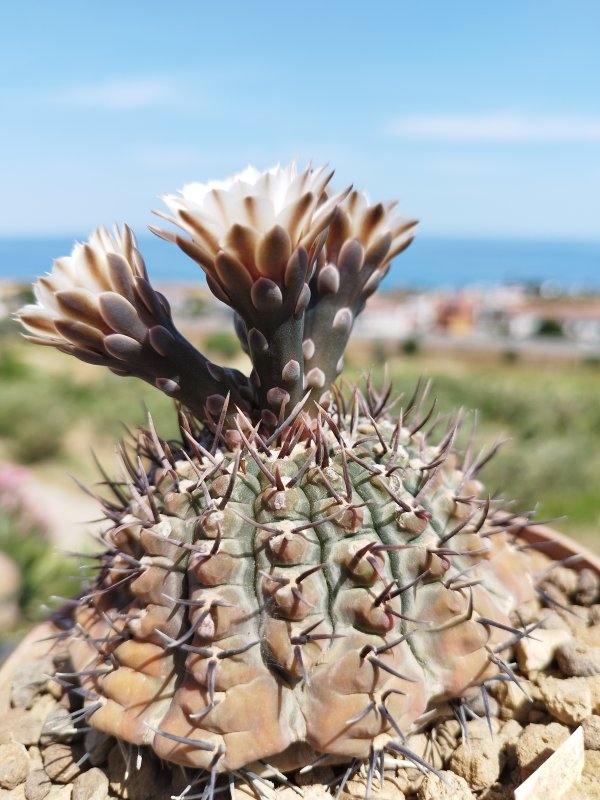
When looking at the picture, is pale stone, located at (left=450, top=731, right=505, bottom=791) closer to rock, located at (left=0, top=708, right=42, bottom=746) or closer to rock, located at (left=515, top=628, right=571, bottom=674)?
rock, located at (left=515, top=628, right=571, bottom=674)

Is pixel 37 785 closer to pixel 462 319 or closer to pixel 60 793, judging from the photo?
pixel 60 793

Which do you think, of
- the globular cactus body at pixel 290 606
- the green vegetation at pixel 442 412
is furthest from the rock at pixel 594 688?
the green vegetation at pixel 442 412

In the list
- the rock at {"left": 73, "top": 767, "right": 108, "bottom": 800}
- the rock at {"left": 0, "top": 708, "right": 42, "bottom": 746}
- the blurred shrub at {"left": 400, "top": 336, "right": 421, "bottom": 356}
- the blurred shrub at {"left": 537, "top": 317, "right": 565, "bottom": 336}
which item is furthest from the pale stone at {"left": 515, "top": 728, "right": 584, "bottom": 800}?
the blurred shrub at {"left": 537, "top": 317, "right": 565, "bottom": 336}

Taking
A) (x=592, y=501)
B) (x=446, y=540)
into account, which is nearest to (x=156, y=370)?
(x=446, y=540)

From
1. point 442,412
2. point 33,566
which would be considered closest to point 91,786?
point 33,566

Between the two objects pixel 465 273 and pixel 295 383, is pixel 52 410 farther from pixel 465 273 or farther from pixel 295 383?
pixel 465 273
